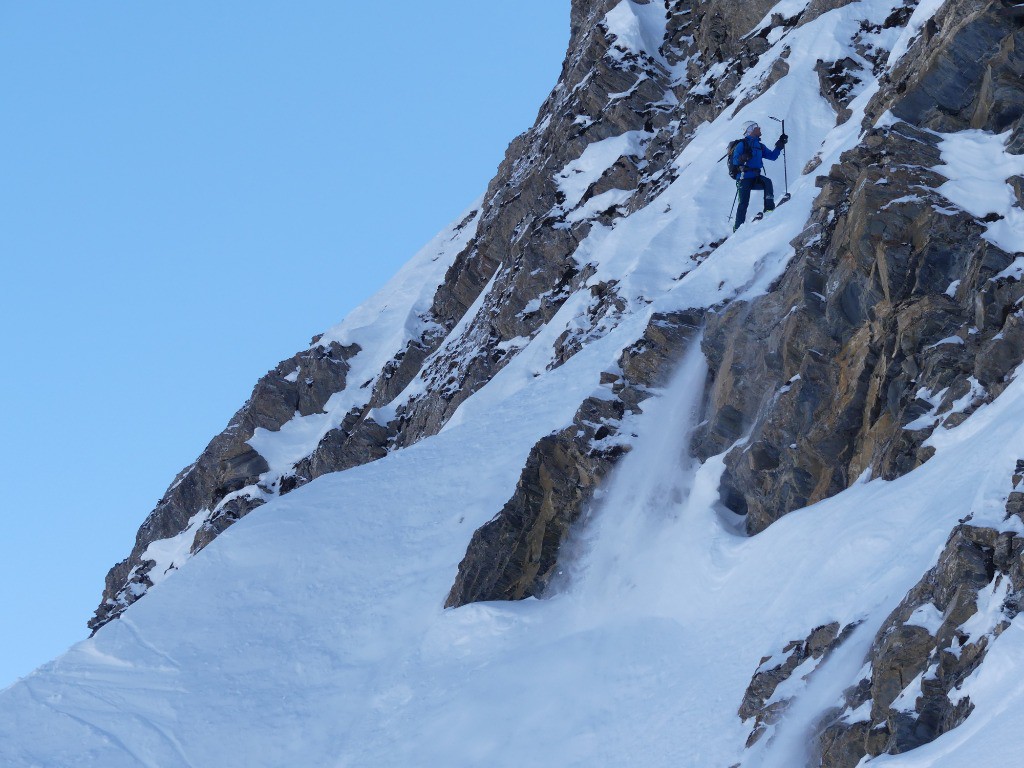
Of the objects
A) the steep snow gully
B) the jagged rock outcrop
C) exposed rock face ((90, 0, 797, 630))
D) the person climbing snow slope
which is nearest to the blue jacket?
the person climbing snow slope

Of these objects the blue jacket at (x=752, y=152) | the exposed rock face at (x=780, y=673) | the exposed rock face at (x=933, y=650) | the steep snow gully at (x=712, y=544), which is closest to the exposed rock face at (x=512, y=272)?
the blue jacket at (x=752, y=152)

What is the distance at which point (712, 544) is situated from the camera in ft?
58.7

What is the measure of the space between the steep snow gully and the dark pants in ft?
1.99

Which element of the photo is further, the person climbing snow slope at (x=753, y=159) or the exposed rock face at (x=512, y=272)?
the exposed rock face at (x=512, y=272)

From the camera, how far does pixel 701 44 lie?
44531 millimetres

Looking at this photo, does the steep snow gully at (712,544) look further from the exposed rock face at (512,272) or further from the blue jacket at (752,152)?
the exposed rock face at (512,272)

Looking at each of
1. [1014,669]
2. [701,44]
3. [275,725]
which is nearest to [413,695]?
[275,725]

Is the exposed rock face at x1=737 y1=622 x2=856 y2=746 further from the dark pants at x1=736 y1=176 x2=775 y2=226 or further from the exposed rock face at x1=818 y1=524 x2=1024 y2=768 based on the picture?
the dark pants at x1=736 y1=176 x2=775 y2=226

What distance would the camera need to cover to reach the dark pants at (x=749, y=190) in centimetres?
2542

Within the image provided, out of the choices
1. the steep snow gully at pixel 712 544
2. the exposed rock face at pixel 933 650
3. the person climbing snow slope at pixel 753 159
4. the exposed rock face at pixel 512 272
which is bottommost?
the exposed rock face at pixel 933 650

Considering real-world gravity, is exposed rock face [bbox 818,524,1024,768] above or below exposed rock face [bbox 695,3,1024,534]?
below

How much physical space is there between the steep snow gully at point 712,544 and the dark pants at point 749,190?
0.61m

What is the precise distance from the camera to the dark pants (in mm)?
25422

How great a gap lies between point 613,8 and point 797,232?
105ft
